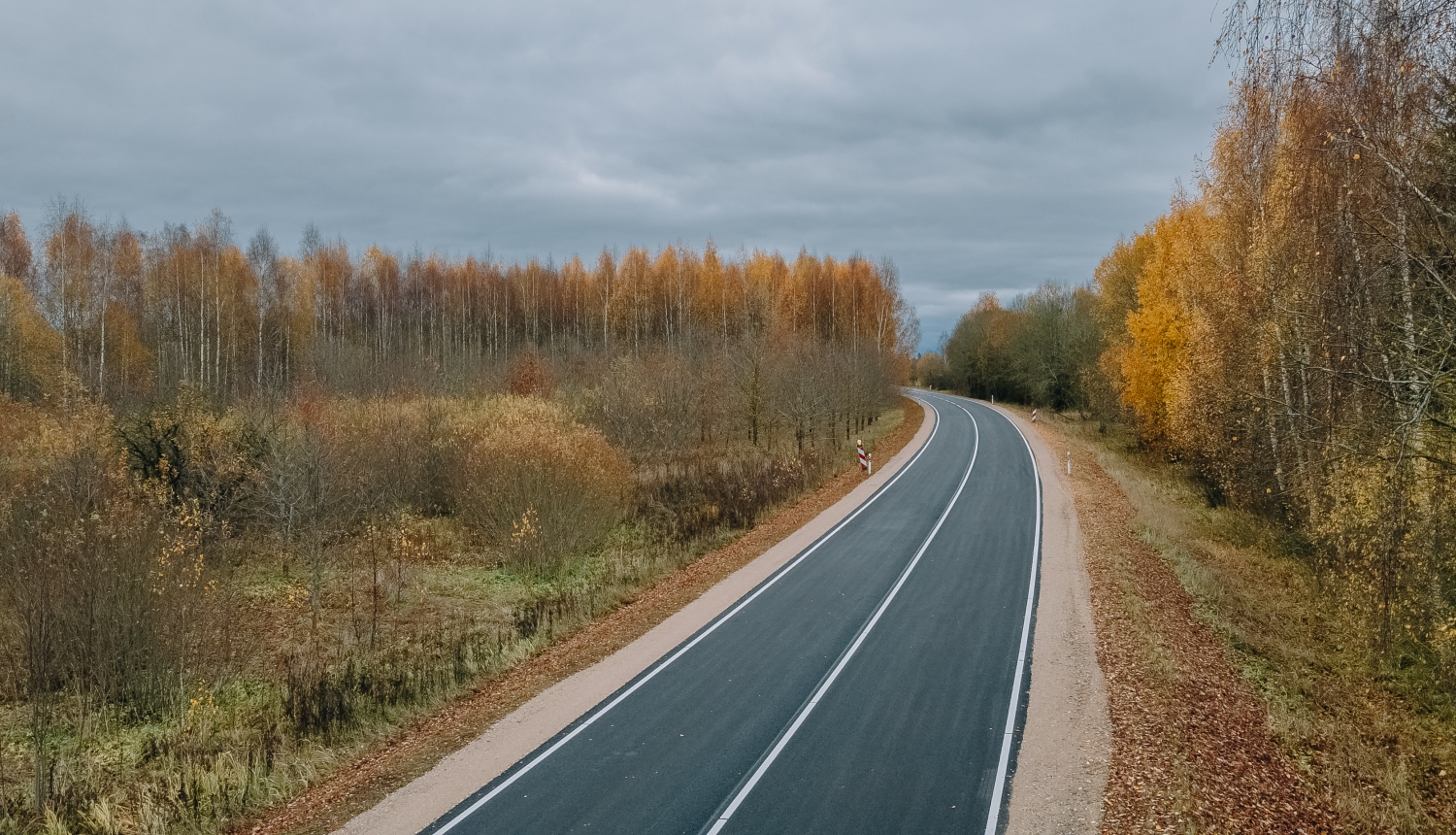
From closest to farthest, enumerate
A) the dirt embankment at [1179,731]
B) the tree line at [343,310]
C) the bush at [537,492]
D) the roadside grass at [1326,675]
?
the dirt embankment at [1179,731], the roadside grass at [1326,675], the bush at [537,492], the tree line at [343,310]

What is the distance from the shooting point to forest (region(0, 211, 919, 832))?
1262cm

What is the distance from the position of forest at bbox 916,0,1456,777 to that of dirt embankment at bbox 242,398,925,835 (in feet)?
36.9

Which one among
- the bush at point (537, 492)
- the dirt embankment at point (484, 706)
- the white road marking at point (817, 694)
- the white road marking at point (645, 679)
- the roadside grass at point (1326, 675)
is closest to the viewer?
the white road marking at point (817, 694)

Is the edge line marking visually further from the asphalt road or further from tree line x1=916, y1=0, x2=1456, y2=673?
tree line x1=916, y1=0, x2=1456, y2=673

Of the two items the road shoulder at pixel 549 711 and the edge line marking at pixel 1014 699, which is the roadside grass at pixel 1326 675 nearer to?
the edge line marking at pixel 1014 699

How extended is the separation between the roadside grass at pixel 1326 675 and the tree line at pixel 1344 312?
524 millimetres

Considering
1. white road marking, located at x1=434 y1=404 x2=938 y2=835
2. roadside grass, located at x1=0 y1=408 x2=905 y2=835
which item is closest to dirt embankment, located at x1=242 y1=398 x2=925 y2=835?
roadside grass, located at x1=0 y1=408 x2=905 y2=835

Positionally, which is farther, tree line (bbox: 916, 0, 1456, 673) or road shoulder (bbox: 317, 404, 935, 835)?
road shoulder (bbox: 317, 404, 935, 835)

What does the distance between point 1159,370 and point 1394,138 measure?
27.9 m

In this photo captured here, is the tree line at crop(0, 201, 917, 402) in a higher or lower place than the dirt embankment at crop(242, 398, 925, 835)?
higher

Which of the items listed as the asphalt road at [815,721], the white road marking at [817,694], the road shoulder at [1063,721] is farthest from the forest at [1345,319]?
the white road marking at [817,694]

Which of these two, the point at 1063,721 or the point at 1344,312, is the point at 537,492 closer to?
the point at 1063,721

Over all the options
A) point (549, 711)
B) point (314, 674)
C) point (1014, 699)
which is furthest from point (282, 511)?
point (1014, 699)

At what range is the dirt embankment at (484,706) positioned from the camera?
9773 mm
